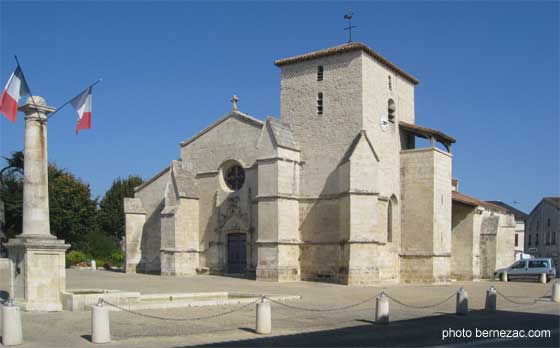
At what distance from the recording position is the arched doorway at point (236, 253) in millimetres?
27500

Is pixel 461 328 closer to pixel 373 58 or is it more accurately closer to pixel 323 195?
pixel 323 195

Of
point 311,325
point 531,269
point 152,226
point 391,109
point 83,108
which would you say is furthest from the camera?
point 531,269

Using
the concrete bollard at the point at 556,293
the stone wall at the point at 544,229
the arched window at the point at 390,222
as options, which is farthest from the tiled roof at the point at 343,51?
the stone wall at the point at 544,229

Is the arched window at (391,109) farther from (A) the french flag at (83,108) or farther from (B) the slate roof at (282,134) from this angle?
(A) the french flag at (83,108)

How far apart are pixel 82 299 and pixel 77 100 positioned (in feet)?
16.7

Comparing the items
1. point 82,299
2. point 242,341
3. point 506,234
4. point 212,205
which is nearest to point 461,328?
point 242,341

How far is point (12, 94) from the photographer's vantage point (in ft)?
46.1

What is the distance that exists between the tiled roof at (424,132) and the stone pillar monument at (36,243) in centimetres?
1829

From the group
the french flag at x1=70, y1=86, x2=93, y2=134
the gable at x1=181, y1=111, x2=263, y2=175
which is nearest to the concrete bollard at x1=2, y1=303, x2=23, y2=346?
the french flag at x1=70, y1=86, x2=93, y2=134

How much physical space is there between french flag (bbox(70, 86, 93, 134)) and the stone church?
35.4ft

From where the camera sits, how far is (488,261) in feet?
112

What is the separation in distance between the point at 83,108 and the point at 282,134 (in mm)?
11985

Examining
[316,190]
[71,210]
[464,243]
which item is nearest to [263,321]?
[316,190]

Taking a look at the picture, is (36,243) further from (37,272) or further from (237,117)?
(237,117)
